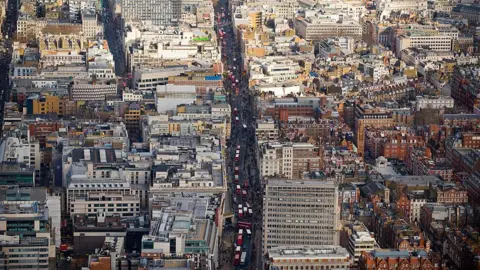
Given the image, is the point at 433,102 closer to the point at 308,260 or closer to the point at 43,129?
the point at 43,129

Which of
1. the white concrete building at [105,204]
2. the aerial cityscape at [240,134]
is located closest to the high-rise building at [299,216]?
the aerial cityscape at [240,134]

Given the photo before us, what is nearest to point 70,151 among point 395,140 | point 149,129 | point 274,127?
point 149,129

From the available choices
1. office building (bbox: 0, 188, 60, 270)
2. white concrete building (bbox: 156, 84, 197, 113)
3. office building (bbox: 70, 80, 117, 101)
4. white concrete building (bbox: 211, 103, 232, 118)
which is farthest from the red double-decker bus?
office building (bbox: 70, 80, 117, 101)

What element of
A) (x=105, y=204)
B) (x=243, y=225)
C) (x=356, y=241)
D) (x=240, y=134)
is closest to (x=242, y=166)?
(x=240, y=134)

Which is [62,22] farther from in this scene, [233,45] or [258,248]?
Result: [258,248]

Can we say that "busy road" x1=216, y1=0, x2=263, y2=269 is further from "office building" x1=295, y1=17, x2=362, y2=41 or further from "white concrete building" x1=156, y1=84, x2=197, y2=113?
"office building" x1=295, y1=17, x2=362, y2=41

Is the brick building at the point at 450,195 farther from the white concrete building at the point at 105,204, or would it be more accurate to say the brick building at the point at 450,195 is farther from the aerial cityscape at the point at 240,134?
the white concrete building at the point at 105,204
